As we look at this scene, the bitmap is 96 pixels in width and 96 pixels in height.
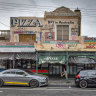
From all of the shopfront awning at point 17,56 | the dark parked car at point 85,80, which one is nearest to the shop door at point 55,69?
the shopfront awning at point 17,56

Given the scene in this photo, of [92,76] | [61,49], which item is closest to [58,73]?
[61,49]

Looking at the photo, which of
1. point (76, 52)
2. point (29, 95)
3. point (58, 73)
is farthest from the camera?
point (58, 73)

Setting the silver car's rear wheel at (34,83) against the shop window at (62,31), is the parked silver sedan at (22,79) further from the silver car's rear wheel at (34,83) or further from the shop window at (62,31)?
the shop window at (62,31)

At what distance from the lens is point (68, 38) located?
68.6 ft

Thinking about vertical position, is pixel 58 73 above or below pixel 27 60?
below

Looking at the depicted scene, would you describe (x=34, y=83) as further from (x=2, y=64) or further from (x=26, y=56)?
(x=2, y=64)

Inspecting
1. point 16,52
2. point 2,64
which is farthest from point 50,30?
point 2,64

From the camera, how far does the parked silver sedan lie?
14016 mm

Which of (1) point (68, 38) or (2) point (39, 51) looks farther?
(1) point (68, 38)

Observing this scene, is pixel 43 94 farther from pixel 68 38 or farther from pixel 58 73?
pixel 68 38

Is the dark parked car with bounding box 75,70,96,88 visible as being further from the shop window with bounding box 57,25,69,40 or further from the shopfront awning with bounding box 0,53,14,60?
the shopfront awning with bounding box 0,53,14,60

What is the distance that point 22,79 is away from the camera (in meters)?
14.1

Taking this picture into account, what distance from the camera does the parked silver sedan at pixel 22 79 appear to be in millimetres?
14016

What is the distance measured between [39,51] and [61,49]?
90.1 inches
